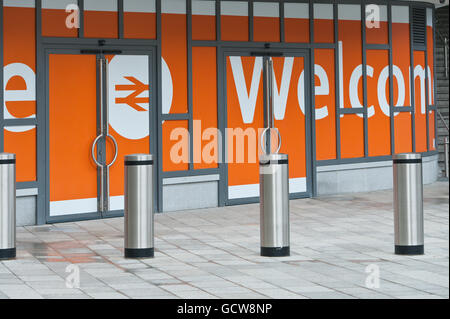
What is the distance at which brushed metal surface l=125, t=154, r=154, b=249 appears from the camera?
8648 mm

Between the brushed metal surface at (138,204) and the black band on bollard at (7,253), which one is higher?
the brushed metal surface at (138,204)

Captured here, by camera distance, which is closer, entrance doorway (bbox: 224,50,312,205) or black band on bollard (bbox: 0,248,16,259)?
black band on bollard (bbox: 0,248,16,259)

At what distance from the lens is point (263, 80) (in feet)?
44.9

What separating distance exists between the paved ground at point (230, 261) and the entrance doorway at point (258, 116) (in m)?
1.17

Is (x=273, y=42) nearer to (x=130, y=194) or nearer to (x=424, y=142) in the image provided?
(x=424, y=142)

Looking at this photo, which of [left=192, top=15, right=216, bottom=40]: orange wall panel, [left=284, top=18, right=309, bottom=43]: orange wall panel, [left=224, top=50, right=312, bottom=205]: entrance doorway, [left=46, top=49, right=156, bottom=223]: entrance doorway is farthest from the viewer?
[left=284, top=18, right=309, bottom=43]: orange wall panel

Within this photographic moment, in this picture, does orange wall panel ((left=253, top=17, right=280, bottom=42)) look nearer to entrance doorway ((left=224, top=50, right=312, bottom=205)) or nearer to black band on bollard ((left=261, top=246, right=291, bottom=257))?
entrance doorway ((left=224, top=50, right=312, bottom=205))

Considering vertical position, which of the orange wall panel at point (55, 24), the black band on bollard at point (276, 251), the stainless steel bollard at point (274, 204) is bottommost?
the black band on bollard at point (276, 251)

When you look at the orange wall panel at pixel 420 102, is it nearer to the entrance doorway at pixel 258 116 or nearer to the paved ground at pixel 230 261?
the entrance doorway at pixel 258 116

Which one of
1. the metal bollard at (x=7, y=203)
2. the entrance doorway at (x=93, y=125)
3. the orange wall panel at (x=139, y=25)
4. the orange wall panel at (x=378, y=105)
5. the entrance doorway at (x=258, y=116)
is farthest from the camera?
the orange wall panel at (x=378, y=105)

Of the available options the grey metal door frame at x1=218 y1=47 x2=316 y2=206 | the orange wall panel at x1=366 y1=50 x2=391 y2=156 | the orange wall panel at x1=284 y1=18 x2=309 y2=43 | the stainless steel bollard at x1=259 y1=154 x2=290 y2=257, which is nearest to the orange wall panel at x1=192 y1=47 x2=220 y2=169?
the grey metal door frame at x1=218 y1=47 x2=316 y2=206

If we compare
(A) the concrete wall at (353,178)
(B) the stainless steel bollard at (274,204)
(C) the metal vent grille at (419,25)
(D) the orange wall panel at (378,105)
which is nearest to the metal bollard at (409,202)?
(B) the stainless steel bollard at (274,204)

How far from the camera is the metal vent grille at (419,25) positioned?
53.1 feet

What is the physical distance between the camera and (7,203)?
338 inches
